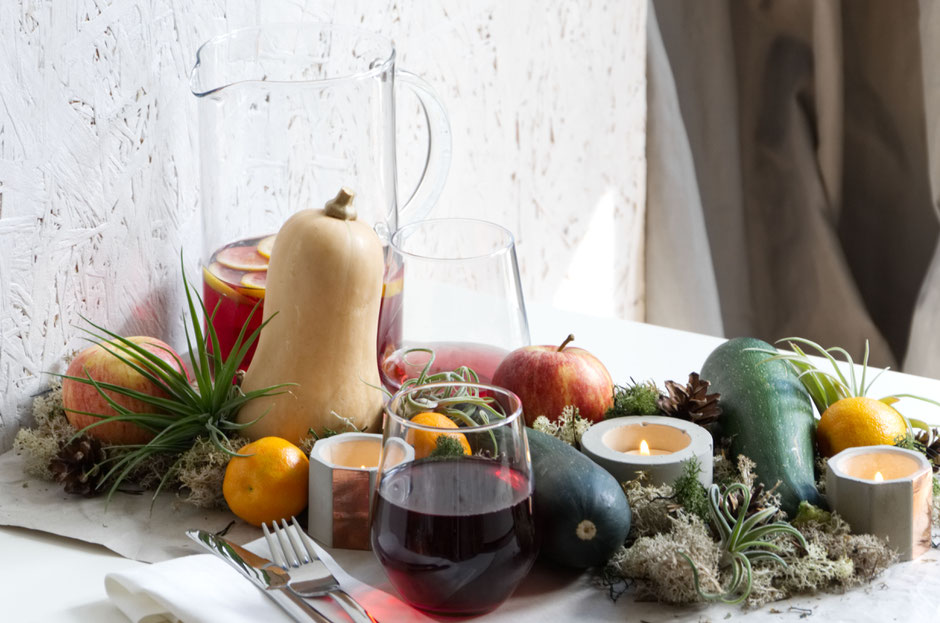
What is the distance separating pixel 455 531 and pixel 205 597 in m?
0.15

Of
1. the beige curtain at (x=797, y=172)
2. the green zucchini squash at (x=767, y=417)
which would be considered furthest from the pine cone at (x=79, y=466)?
the beige curtain at (x=797, y=172)

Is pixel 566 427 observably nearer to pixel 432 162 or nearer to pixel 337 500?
pixel 337 500

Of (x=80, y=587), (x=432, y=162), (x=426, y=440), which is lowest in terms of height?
(x=80, y=587)

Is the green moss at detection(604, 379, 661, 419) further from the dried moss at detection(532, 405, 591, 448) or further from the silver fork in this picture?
the silver fork

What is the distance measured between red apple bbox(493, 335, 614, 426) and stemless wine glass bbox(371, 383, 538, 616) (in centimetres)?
18

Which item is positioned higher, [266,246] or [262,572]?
[266,246]

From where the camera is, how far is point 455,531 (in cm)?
53

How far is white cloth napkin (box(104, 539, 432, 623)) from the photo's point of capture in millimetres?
552

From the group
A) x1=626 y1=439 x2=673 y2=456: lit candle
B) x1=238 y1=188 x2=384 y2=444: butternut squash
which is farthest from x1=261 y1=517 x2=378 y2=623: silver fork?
x1=626 y1=439 x2=673 y2=456: lit candle

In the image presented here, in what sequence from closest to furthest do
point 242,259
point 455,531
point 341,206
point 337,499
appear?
point 455,531
point 337,499
point 341,206
point 242,259

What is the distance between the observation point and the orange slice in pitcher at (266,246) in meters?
0.86

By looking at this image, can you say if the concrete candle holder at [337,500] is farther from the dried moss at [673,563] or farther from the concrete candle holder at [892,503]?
the concrete candle holder at [892,503]

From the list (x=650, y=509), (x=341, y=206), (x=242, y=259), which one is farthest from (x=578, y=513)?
(x=242, y=259)

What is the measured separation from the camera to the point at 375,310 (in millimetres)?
759
